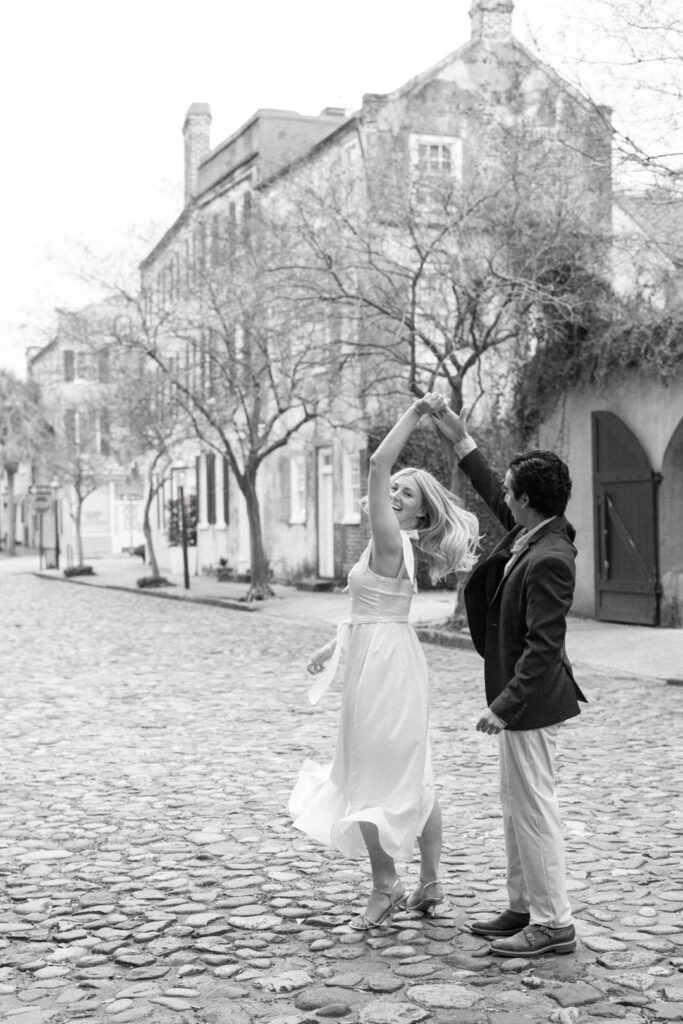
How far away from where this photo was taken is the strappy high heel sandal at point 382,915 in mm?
4840

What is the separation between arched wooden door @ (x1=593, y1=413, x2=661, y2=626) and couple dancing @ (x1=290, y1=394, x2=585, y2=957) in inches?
520

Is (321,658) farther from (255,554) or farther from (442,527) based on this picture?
(255,554)

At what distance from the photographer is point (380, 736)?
480 centimetres

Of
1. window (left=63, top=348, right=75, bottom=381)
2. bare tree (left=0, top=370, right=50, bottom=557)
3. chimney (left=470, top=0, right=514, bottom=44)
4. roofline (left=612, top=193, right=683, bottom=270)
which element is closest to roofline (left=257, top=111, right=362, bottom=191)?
chimney (left=470, top=0, right=514, bottom=44)

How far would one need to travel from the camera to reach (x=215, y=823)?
677 cm

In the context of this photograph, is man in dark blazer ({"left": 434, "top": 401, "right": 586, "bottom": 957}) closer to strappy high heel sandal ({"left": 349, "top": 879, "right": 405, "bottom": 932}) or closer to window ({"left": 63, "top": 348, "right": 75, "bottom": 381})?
strappy high heel sandal ({"left": 349, "top": 879, "right": 405, "bottom": 932})

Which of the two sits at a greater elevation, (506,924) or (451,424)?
(451,424)

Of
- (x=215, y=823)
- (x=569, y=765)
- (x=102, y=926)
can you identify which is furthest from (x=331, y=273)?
(x=102, y=926)

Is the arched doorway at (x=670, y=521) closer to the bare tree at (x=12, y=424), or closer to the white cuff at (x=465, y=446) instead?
the white cuff at (x=465, y=446)

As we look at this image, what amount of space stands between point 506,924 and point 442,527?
4.63 feet

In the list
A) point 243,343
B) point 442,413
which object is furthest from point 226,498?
point 442,413

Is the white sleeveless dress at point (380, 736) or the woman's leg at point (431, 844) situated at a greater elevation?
the white sleeveless dress at point (380, 736)

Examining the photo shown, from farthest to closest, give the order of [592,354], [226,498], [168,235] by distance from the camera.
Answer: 1. [226,498]
2. [168,235]
3. [592,354]

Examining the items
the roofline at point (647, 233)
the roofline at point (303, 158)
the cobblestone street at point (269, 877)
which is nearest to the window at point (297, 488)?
the roofline at point (303, 158)
